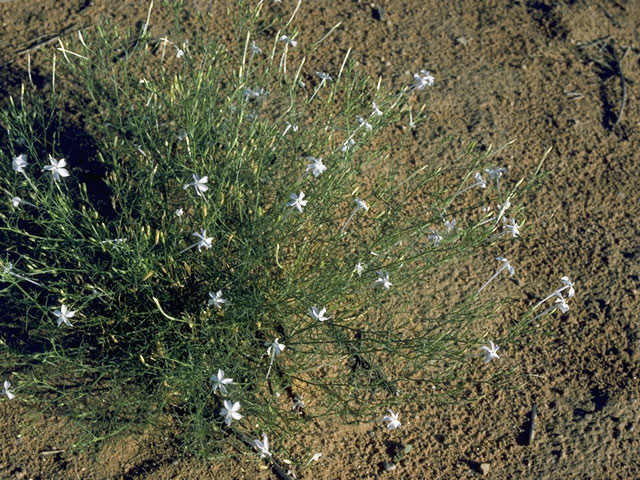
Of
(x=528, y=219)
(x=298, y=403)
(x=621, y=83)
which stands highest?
(x=621, y=83)

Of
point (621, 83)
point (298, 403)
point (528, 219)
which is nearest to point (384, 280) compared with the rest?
point (298, 403)

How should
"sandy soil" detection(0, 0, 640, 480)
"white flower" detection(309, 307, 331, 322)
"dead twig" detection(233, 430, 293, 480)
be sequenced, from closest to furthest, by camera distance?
1. "white flower" detection(309, 307, 331, 322)
2. "dead twig" detection(233, 430, 293, 480)
3. "sandy soil" detection(0, 0, 640, 480)

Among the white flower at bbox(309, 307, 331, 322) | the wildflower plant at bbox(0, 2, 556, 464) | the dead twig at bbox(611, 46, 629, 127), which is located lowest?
the wildflower plant at bbox(0, 2, 556, 464)

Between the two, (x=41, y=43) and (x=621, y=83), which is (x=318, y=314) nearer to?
(x=41, y=43)

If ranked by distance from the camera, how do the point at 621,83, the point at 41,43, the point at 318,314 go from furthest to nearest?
1. the point at 621,83
2. the point at 41,43
3. the point at 318,314

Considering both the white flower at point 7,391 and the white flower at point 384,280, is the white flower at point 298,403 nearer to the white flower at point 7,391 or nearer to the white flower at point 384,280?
the white flower at point 384,280

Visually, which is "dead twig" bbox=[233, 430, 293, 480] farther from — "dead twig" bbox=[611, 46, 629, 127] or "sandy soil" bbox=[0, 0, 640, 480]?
"dead twig" bbox=[611, 46, 629, 127]

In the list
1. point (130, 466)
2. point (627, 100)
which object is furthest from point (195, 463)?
point (627, 100)

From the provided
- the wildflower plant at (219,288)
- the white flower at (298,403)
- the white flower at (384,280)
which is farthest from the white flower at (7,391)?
the white flower at (384,280)

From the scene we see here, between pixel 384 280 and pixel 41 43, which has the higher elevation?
pixel 384 280

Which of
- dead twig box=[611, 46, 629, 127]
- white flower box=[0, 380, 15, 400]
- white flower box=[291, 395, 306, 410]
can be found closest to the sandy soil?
dead twig box=[611, 46, 629, 127]
